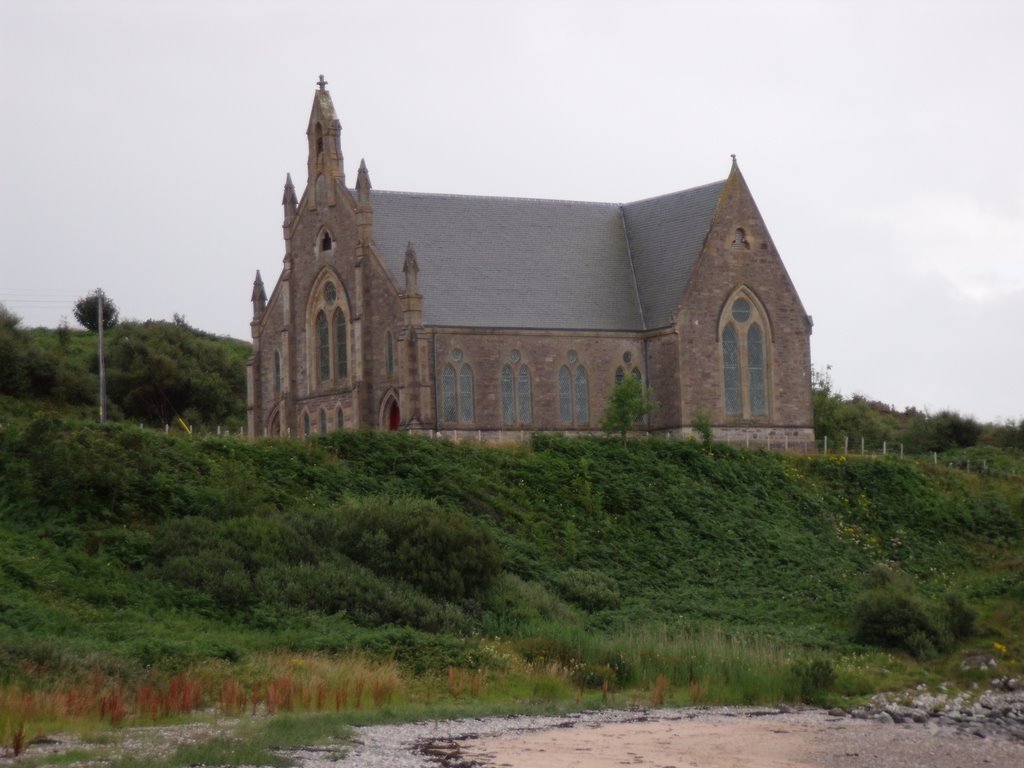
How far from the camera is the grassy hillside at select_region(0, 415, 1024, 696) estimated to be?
39.2 m

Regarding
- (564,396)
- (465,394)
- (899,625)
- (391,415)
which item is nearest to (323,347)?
(391,415)

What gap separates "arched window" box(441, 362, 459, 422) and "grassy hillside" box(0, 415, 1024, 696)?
20.7 feet

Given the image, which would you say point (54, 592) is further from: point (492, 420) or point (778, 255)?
point (778, 255)

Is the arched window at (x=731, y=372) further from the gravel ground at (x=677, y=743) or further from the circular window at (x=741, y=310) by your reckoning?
the gravel ground at (x=677, y=743)

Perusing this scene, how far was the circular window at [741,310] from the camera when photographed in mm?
→ 69812

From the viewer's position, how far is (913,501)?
64.0m

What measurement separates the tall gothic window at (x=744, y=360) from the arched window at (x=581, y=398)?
5640 millimetres

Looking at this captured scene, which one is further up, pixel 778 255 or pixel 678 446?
pixel 778 255

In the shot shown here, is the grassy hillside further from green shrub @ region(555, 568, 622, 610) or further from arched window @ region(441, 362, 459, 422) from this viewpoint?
arched window @ region(441, 362, 459, 422)

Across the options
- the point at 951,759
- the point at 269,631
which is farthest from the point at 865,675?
the point at 269,631

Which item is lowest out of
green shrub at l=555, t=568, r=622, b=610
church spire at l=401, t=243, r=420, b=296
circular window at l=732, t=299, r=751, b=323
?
green shrub at l=555, t=568, r=622, b=610

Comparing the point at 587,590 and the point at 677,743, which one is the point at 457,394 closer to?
the point at 587,590

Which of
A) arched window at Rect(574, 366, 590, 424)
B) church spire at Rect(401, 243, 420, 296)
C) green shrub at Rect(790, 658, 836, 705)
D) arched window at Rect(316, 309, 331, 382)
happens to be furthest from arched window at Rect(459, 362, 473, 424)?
green shrub at Rect(790, 658, 836, 705)

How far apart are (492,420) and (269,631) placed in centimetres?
2817
